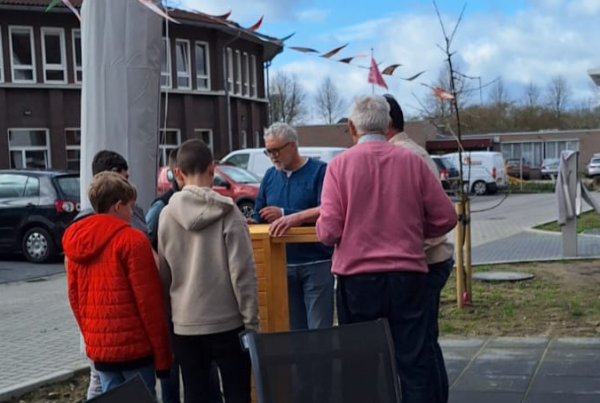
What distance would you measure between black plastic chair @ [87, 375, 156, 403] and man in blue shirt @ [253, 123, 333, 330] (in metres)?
2.34

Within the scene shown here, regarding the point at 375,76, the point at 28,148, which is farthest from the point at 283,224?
the point at 28,148

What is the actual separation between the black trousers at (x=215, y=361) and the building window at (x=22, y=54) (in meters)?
28.7

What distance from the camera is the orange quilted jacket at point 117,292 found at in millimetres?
3738

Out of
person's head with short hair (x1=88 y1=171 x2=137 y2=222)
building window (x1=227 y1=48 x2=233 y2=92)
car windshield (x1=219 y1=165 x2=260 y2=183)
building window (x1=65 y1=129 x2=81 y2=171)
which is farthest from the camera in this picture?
building window (x1=227 y1=48 x2=233 y2=92)

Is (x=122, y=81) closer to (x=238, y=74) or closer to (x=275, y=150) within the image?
(x=275, y=150)

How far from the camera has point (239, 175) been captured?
20.1 meters

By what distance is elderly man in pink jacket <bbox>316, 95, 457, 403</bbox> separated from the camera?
12.8 feet

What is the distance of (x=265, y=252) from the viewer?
4.45 meters

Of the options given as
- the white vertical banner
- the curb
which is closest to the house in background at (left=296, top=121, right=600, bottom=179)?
the curb

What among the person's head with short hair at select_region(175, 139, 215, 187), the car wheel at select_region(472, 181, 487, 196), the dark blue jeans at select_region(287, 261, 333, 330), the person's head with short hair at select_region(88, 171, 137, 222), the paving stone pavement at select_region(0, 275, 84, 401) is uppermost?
the person's head with short hair at select_region(175, 139, 215, 187)

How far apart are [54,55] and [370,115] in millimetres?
29545

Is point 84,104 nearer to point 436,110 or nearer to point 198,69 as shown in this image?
point 436,110

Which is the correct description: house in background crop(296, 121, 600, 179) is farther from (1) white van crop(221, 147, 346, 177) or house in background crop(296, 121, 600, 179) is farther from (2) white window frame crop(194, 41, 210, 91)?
(1) white van crop(221, 147, 346, 177)

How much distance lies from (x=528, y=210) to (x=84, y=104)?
22409mm
